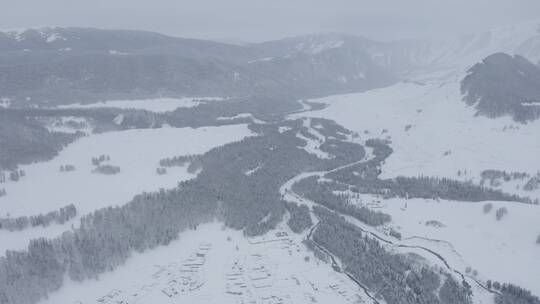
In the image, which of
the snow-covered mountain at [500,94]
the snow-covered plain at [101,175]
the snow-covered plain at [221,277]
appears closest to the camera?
the snow-covered plain at [221,277]

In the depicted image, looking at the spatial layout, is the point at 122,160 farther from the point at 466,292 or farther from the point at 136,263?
the point at 466,292

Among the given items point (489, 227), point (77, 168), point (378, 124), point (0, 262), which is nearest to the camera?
point (0, 262)

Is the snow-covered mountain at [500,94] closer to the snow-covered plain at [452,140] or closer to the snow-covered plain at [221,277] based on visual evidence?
the snow-covered plain at [452,140]

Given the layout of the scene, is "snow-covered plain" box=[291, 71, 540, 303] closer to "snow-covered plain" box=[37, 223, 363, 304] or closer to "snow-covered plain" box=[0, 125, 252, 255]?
"snow-covered plain" box=[37, 223, 363, 304]

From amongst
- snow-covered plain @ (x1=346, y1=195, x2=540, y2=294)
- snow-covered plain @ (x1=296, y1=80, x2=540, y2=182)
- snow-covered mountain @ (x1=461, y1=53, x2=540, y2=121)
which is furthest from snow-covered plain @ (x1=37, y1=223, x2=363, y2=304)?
snow-covered mountain @ (x1=461, y1=53, x2=540, y2=121)

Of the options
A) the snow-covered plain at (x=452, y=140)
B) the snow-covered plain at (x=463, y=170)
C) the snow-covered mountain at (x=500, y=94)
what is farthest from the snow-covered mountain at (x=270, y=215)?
the snow-covered mountain at (x=500, y=94)

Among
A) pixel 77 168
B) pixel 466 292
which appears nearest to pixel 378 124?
pixel 77 168
